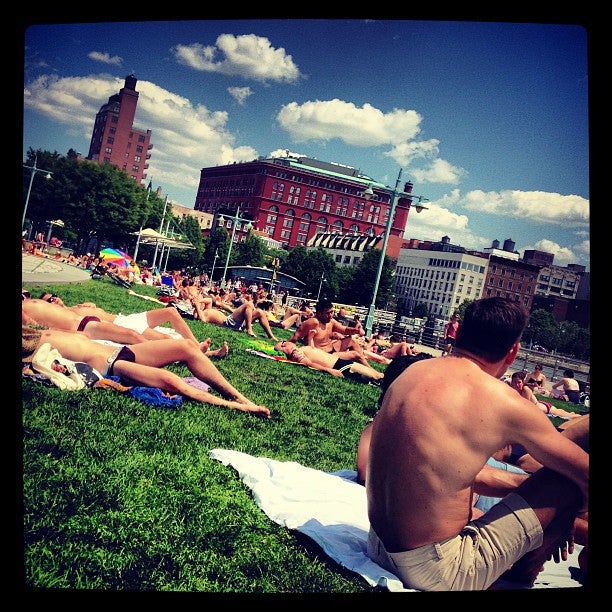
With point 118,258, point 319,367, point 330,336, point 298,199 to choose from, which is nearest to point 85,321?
point 118,258

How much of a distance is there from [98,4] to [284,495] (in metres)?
2.90

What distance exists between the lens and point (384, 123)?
3.55 meters

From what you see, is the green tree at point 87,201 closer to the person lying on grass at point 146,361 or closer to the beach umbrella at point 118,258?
the beach umbrella at point 118,258

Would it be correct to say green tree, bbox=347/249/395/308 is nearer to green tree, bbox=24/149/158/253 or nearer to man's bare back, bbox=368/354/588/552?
green tree, bbox=24/149/158/253

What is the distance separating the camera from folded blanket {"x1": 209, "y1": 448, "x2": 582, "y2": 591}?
2.44 m

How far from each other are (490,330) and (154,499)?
179 centimetres

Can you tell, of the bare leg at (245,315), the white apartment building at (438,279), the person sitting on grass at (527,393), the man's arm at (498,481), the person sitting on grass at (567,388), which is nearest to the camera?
the man's arm at (498,481)

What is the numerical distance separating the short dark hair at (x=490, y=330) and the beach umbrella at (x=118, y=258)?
3.16m

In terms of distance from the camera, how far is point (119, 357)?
13.1ft

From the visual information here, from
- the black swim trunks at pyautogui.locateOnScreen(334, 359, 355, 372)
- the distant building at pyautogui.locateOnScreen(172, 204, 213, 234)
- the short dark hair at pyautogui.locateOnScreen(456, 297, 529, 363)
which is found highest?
the distant building at pyautogui.locateOnScreen(172, 204, 213, 234)

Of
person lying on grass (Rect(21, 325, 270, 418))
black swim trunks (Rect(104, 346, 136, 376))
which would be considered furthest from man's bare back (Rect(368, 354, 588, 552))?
black swim trunks (Rect(104, 346, 136, 376))

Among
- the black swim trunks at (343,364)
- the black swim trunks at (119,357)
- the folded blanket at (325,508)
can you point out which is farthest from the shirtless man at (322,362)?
the folded blanket at (325,508)

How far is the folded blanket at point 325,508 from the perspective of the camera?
244 centimetres

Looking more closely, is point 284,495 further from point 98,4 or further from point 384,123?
point 98,4
